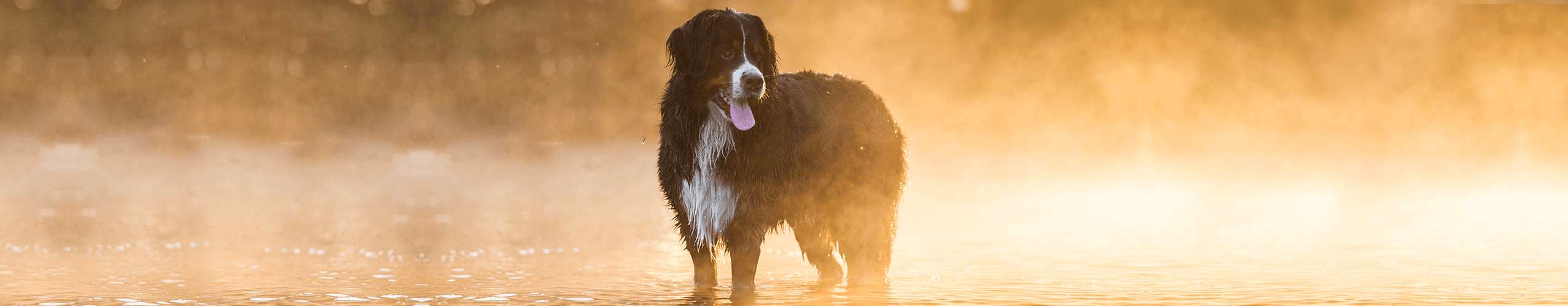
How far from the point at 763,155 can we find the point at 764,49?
0.63 m

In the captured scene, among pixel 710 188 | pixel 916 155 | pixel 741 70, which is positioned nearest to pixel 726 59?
pixel 741 70

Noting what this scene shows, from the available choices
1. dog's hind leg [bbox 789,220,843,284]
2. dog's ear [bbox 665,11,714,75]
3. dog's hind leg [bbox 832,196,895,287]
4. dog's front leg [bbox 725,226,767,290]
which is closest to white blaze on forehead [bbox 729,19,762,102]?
dog's ear [bbox 665,11,714,75]

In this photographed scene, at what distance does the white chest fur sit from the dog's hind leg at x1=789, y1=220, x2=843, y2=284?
2.54ft

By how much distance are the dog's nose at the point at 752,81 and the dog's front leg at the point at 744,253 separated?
3.48 ft

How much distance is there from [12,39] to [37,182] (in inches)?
285

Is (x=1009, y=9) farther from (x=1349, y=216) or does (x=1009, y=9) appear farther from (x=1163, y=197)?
(x=1349, y=216)

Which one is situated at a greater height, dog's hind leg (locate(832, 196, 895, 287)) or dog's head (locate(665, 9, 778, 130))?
dog's head (locate(665, 9, 778, 130))

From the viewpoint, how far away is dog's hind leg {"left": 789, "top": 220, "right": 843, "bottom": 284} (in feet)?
35.3

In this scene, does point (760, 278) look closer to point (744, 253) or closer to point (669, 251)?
point (744, 253)

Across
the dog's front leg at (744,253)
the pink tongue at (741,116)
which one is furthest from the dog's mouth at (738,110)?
the dog's front leg at (744,253)

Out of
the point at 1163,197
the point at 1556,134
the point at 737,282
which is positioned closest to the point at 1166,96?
the point at 1556,134

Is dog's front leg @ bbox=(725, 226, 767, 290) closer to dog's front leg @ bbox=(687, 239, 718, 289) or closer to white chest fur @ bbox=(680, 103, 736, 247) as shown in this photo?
white chest fur @ bbox=(680, 103, 736, 247)

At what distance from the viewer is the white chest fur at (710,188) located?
31.5 ft

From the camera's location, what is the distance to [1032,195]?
110 feet
